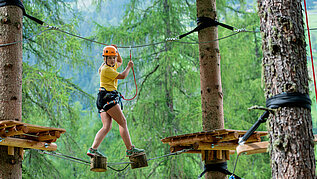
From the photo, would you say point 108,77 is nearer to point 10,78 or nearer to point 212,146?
point 10,78

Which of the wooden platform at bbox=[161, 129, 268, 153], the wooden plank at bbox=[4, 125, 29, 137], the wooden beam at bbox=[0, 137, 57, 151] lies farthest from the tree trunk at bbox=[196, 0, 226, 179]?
the wooden plank at bbox=[4, 125, 29, 137]

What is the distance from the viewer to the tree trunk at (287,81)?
3.52 metres

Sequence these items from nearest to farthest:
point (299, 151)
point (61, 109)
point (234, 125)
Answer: point (299, 151) < point (61, 109) < point (234, 125)

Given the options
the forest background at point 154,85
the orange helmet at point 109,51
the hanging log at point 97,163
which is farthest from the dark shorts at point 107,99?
the forest background at point 154,85

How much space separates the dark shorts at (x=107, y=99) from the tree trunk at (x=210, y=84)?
1.28 meters

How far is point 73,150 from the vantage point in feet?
34.2

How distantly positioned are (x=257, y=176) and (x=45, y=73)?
686cm

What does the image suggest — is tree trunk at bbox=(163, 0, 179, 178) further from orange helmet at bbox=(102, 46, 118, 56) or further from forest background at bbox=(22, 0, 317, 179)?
orange helmet at bbox=(102, 46, 118, 56)

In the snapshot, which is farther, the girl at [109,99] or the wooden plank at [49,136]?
the girl at [109,99]

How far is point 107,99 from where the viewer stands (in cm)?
559

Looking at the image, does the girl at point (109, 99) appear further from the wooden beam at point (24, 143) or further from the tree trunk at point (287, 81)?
the tree trunk at point (287, 81)

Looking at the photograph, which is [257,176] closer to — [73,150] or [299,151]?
[73,150]

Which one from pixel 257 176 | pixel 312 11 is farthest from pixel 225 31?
pixel 312 11

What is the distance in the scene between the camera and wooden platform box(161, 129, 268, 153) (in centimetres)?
529
